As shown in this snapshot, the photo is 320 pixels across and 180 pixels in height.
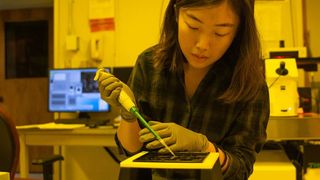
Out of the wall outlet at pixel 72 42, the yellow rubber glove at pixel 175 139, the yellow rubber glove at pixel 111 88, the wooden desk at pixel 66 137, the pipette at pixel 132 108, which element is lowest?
the wooden desk at pixel 66 137

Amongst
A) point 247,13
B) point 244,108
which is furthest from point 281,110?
point 247,13

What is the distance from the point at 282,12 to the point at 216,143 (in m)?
2.06

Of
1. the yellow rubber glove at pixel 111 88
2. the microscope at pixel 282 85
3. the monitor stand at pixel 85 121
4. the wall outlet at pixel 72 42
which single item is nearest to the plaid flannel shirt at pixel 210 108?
the yellow rubber glove at pixel 111 88

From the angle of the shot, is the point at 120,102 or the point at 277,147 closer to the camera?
the point at 120,102

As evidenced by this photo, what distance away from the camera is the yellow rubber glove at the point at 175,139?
80 cm

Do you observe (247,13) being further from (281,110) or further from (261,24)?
(261,24)

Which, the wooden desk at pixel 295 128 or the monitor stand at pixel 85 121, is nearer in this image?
the wooden desk at pixel 295 128

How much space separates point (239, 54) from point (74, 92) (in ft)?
6.92

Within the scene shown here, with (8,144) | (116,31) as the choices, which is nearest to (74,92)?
(116,31)

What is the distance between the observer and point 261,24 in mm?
2754

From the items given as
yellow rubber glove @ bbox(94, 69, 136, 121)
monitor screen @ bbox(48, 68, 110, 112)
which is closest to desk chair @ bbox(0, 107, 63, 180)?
yellow rubber glove @ bbox(94, 69, 136, 121)

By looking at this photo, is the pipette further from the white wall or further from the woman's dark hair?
the white wall

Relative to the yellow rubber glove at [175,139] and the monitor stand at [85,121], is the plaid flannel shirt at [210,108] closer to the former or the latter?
the yellow rubber glove at [175,139]

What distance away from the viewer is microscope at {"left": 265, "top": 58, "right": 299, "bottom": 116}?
179 centimetres
